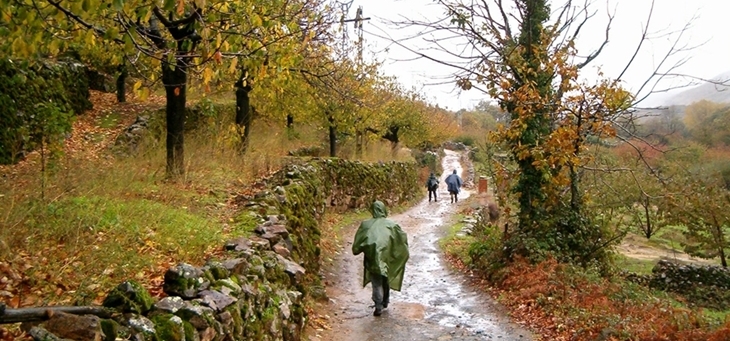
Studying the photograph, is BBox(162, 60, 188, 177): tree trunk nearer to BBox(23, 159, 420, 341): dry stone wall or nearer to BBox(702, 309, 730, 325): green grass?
BBox(23, 159, 420, 341): dry stone wall

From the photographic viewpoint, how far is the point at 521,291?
31.6ft

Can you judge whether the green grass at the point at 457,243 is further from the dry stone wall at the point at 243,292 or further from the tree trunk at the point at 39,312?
the tree trunk at the point at 39,312

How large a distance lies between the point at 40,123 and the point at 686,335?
28.4 feet

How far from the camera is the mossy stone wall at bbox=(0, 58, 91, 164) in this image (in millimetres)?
10898

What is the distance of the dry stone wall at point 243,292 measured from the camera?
3.47m

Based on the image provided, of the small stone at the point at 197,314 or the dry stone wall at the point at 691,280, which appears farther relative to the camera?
the dry stone wall at the point at 691,280

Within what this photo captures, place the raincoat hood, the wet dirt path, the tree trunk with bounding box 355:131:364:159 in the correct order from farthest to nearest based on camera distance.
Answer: the tree trunk with bounding box 355:131:364:159 → the raincoat hood → the wet dirt path

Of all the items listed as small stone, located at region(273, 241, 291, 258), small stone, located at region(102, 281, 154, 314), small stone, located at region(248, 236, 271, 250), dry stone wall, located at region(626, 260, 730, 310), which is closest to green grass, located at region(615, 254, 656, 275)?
dry stone wall, located at region(626, 260, 730, 310)

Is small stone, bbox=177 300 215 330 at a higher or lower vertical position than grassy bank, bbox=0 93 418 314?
lower

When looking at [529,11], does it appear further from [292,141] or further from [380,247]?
[292,141]

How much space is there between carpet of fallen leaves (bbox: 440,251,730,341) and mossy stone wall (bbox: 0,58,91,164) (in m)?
7.65

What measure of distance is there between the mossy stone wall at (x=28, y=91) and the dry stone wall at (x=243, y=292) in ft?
11.3

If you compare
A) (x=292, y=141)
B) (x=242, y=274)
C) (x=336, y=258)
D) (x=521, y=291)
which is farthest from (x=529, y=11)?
(x=292, y=141)

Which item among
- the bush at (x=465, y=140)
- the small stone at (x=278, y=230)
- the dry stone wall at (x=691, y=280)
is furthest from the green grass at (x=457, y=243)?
the bush at (x=465, y=140)
